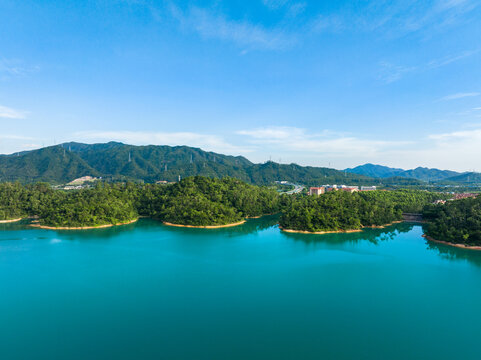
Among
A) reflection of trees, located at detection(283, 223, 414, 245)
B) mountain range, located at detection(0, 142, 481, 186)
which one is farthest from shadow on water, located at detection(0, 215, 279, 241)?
mountain range, located at detection(0, 142, 481, 186)

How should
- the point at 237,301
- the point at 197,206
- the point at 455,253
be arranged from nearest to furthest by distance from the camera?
the point at 237,301 < the point at 455,253 < the point at 197,206

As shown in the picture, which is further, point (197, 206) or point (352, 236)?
point (197, 206)

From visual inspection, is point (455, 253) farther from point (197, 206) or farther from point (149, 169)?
point (149, 169)

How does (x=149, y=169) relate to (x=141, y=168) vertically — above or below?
below

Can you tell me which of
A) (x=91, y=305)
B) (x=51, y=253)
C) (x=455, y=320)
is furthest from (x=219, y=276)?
(x=51, y=253)

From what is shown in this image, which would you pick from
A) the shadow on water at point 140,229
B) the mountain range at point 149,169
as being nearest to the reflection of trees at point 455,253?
the shadow on water at point 140,229

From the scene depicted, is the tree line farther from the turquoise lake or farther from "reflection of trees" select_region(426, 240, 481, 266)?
"reflection of trees" select_region(426, 240, 481, 266)

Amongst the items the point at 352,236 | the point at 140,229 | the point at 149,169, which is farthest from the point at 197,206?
the point at 149,169
